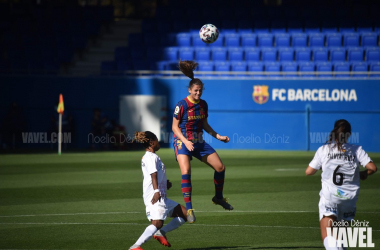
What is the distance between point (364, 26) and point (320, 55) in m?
2.64

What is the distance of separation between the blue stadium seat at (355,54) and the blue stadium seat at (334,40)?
2.68 ft

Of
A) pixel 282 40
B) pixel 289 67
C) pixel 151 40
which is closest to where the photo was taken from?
pixel 289 67

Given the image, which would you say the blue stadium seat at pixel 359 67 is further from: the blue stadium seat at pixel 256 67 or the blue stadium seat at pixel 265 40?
the blue stadium seat at pixel 265 40

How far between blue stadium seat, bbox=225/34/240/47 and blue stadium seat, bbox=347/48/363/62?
16.5ft

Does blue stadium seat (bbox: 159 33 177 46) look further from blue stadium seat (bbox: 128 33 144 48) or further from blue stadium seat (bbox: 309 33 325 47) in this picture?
blue stadium seat (bbox: 309 33 325 47)

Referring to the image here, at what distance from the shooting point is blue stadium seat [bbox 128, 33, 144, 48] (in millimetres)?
28672

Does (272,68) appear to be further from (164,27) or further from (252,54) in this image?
(164,27)

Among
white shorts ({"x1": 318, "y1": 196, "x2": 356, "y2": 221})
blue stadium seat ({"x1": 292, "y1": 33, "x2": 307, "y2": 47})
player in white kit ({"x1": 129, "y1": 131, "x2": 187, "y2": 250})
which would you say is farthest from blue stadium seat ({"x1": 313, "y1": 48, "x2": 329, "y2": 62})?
white shorts ({"x1": 318, "y1": 196, "x2": 356, "y2": 221})

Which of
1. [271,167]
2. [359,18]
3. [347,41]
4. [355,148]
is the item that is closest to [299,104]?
[347,41]

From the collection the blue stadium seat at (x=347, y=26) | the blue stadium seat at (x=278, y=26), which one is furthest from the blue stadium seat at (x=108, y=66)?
the blue stadium seat at (x=347, y=26)

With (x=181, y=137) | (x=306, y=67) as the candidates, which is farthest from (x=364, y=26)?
(x=181, y=137)

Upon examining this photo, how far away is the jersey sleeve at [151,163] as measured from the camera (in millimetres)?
6871

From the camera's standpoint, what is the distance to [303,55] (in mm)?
25531

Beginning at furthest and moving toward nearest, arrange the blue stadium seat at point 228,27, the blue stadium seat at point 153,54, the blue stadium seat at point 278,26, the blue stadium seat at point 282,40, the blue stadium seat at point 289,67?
1. the blue stadium seat at point 228,27
2. the blue stadium seat at point 153,54
3. the blue stadium seat at point 278,26
4. the blue stadium seat at point 282,40
5. the blue stadium seat at point 289,67
